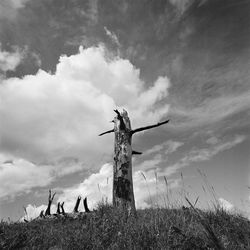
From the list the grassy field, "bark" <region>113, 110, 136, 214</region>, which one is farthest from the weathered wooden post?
the grassy field

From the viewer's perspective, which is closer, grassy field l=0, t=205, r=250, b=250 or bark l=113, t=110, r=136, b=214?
grassy field l=0, t=205, r=250, b=250

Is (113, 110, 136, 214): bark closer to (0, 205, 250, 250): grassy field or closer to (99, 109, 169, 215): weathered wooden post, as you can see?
(99, 109, 169, 215): weathered wooden post

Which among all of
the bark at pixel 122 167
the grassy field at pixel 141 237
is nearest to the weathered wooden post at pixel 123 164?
the bark at pixel 122 167

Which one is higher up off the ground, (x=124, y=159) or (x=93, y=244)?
(x=124, y=159)

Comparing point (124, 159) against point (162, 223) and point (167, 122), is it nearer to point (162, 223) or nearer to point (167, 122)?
point (167, 122)

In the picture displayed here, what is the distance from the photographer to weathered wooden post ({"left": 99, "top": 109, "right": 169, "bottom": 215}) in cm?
823

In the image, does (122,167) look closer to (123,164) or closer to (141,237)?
(123,164)

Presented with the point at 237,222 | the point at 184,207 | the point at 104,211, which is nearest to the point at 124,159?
the point at 104,211

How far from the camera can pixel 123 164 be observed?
8.72 meters

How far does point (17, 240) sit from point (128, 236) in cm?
231

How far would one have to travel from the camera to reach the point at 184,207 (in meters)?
7.13

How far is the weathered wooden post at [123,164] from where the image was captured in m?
8.23

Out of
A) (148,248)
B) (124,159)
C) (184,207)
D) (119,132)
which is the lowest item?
(148,248)

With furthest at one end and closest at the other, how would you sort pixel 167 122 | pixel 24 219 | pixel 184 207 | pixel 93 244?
pixel 167 122
pixel 24 219
pixel 184 207
pixel 93 244
